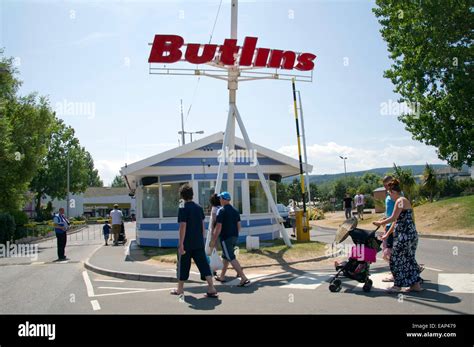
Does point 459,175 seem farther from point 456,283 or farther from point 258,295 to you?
point 258,295

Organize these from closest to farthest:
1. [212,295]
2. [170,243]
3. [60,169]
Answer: [212,295], [170,243], [60,169]

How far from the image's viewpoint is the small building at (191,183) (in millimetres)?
16281

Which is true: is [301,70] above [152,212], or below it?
above

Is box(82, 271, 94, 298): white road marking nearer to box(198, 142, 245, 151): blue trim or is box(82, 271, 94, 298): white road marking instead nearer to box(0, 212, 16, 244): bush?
box(198, 142, 245, 151): blue trim

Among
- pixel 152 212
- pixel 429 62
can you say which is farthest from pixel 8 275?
pixel 429 62

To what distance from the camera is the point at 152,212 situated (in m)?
17.2

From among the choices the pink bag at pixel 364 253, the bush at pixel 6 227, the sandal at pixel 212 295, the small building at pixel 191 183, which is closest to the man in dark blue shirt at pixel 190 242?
the sandal at pixel 212 295

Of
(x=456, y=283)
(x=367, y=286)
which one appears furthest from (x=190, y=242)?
(x=456, y=283)

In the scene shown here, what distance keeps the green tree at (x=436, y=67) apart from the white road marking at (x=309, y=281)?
12115 millimetres

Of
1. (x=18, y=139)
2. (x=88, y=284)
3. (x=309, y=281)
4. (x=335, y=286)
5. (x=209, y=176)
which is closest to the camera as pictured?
(x=335, y=286)

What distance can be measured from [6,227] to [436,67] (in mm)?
23001

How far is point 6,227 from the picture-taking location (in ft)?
→ 80.8
